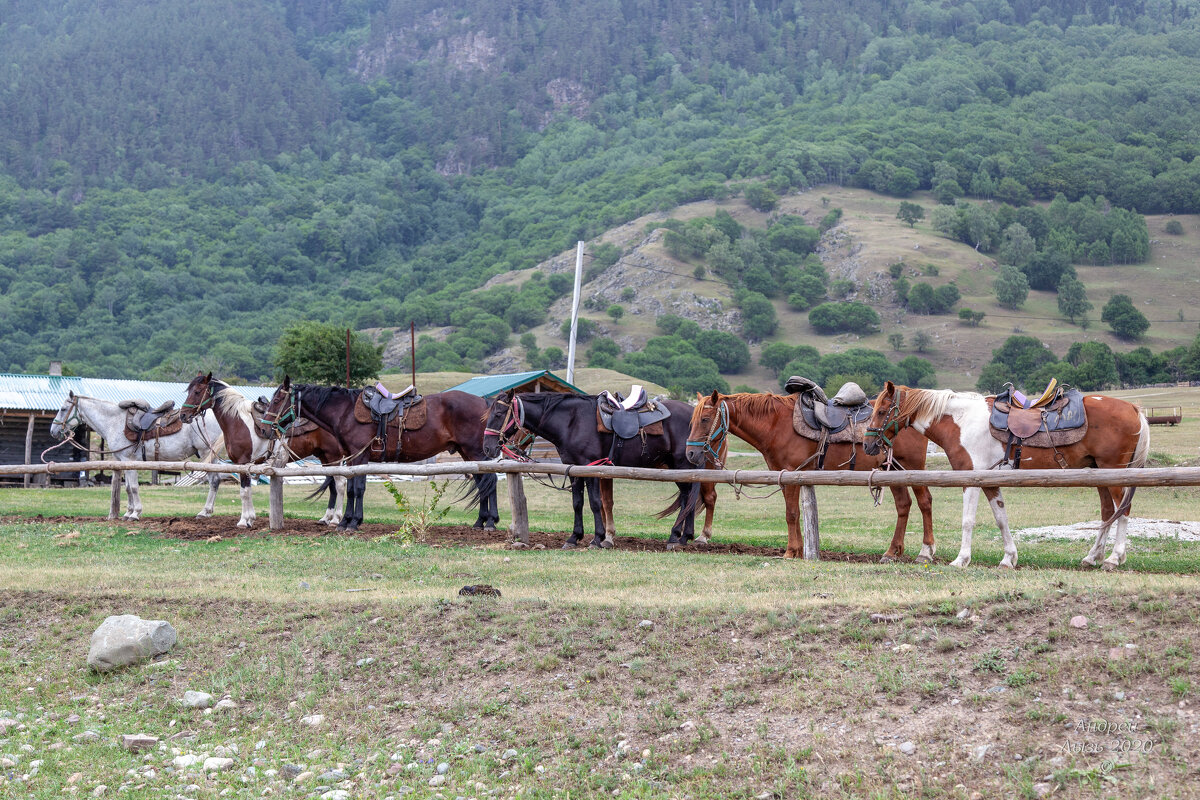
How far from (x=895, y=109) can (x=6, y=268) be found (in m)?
148

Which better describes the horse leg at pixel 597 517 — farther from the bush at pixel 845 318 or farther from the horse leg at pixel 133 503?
the bush at pixel 845 318

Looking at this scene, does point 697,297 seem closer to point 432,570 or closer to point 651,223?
point 651,223

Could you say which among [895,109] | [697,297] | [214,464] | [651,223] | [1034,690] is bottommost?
[1034,690]

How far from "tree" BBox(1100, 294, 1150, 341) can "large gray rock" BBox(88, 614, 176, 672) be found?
118m

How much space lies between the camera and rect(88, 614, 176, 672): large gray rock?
8453mm

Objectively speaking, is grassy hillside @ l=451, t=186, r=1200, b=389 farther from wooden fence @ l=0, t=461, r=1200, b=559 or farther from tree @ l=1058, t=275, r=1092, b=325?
wooden fence @ l=0, t=461, r=1200, b=559

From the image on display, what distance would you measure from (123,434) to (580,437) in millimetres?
9410

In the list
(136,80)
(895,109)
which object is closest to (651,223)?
(895,109)

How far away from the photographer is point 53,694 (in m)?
8.14

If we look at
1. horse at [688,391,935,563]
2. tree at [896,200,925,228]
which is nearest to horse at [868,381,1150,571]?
horse at [688,391,935,563]

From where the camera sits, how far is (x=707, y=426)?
1227 centimetres

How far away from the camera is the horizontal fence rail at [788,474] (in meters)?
8.69

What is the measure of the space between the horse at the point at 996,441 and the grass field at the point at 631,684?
51 centimetres

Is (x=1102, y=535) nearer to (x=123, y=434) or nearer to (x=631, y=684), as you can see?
(x=631, y=684)
